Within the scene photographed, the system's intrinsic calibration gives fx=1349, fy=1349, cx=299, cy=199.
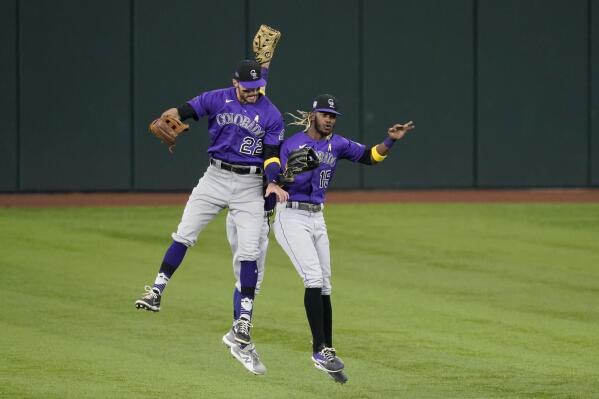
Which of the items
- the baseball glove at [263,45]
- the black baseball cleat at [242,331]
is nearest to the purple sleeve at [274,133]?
the baseball glove at [263,45]

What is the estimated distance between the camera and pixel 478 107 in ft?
78.9

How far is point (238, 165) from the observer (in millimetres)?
10781

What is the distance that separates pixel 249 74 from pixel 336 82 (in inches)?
519

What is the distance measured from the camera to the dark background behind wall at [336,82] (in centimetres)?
2303

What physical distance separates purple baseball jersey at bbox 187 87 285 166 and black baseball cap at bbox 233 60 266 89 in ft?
0.66

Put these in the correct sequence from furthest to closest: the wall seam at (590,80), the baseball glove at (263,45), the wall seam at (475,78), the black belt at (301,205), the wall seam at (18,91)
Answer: the wall seam at (590,80)
the wall seam at (475,78)
the wall seam at (18,91)
the baseball glove at (263,45)
the black belt at (301,205)

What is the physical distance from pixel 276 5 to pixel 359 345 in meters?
12.0

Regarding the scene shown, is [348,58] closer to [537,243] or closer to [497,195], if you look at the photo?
[497,195]

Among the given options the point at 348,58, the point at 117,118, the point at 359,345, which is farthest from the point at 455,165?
the point at 359,345

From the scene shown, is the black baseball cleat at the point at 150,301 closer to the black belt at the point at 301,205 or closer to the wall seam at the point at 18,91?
the black belt at the point at 301,205

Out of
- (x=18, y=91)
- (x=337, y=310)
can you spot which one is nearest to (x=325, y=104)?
(x=337, y=310)

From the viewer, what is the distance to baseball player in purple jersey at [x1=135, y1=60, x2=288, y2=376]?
10602 millimetres

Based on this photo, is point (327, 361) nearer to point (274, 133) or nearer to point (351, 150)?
point (351, 150)

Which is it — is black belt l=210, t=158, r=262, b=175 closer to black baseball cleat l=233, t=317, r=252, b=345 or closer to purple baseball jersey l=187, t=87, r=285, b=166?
purple baseball jersey l=187, t=87, r=285, b=166
